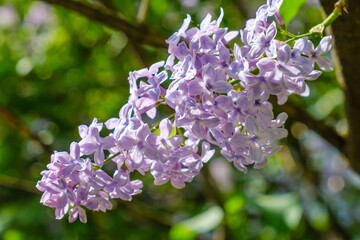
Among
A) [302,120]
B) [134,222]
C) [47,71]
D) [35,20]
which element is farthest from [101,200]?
[35,20]

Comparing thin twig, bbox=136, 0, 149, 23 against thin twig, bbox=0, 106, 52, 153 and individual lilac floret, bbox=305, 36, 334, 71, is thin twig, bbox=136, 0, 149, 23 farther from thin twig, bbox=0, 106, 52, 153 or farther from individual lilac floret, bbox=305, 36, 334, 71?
individual lilac floret, bbox=305, 36, 334, 71

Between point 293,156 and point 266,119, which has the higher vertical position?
point 266,119

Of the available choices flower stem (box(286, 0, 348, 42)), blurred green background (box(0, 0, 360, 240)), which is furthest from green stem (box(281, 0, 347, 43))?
blurred green background (box(0, 0, 360, 240))

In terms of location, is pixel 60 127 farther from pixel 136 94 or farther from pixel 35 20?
pixel 136 94

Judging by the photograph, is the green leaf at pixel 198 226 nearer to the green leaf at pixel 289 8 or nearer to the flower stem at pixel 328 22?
the green leaf at pixel 289 8

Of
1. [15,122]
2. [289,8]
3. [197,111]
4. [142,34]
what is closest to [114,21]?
[142,34]

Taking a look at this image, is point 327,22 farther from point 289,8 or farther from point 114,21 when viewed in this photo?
point 114,21
